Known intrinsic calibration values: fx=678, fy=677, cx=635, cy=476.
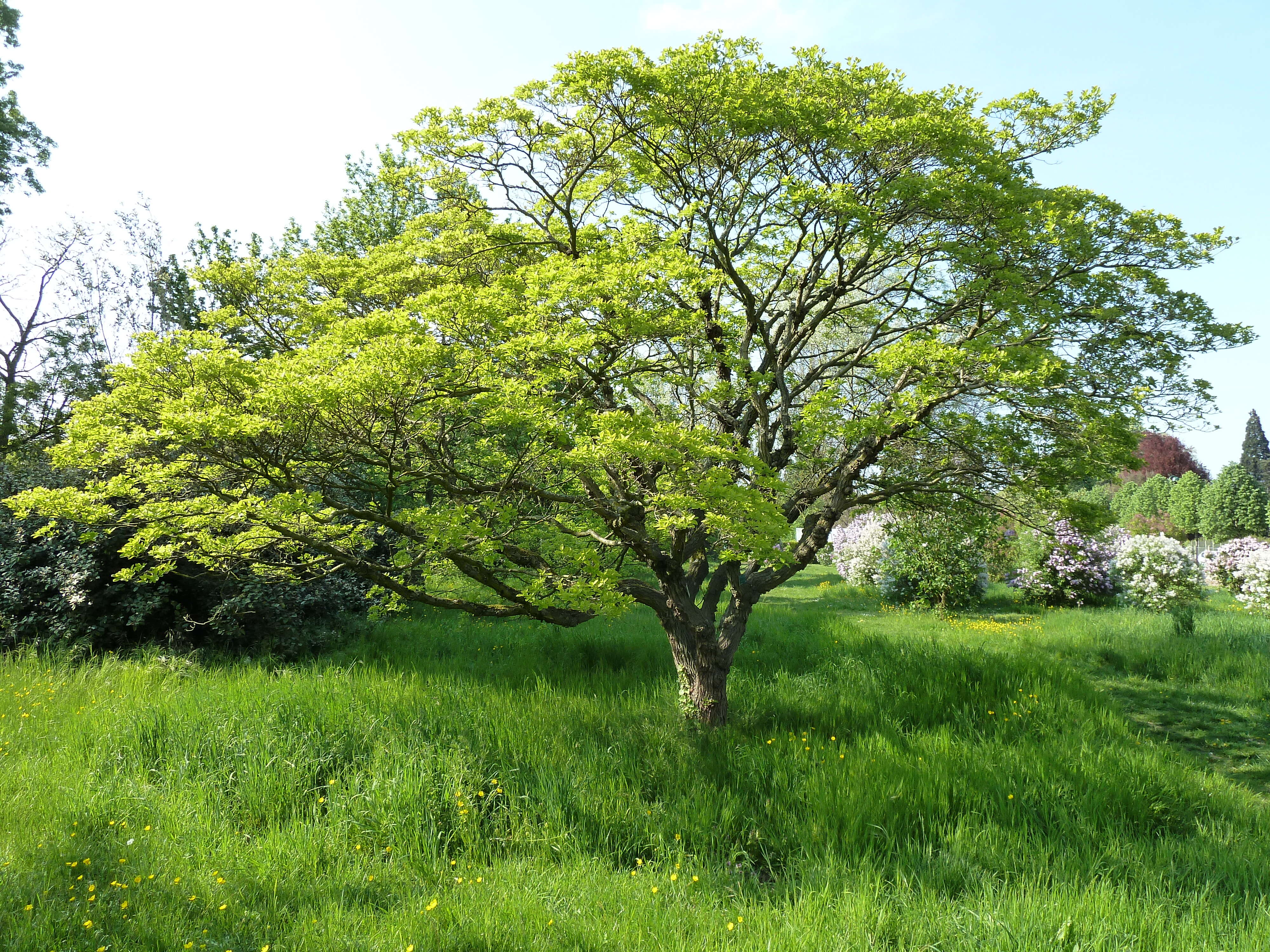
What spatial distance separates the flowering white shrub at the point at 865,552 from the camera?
18.6 meters

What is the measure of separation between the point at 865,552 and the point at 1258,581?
329 inches

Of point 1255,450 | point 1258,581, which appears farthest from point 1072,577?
point 1255,450

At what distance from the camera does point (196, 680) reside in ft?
28.0

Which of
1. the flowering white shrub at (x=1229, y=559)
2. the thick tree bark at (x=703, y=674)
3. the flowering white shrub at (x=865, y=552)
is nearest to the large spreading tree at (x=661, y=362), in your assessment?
the thick tree bark at (x=703, y=674)

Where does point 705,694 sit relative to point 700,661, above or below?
below

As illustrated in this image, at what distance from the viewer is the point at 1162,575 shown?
49.6 feet

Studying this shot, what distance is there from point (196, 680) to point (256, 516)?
3770mm

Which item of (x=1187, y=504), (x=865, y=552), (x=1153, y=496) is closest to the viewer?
(x=865, y=552)

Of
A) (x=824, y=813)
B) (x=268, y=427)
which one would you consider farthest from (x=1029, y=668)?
(x=268, y=427)

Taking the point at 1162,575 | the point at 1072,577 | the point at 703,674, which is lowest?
the point at 703,674

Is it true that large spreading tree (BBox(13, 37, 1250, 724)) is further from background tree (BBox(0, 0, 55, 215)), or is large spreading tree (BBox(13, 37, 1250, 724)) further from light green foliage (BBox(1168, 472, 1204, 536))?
light green foliage (BBox(1168, 472, 1204, 536))

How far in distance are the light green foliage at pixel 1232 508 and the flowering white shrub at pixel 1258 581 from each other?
26.0 metres

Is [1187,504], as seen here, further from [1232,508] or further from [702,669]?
→ [702,669]

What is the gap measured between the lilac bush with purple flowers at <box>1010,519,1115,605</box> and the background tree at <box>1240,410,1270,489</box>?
49.0 meters
